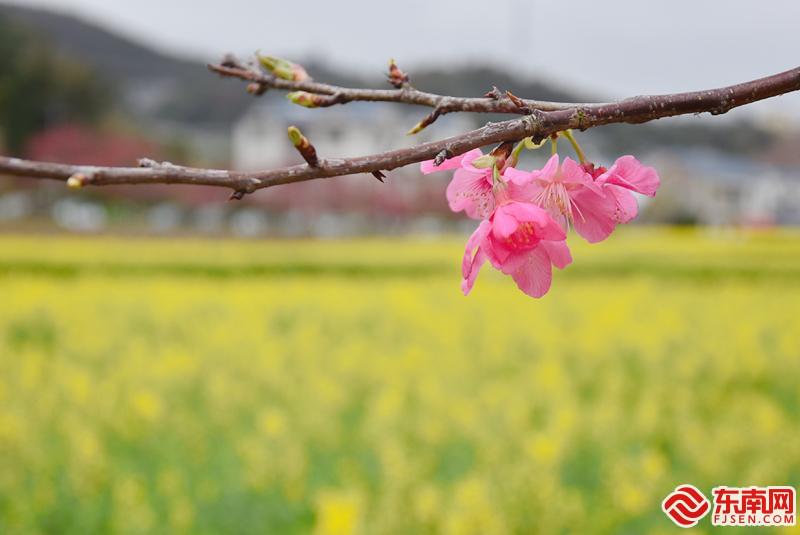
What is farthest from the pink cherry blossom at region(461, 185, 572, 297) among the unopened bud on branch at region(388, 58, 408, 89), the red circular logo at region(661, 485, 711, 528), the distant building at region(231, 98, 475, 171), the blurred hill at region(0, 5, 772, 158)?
the blurred hill at region(0, 5, 772, 158)

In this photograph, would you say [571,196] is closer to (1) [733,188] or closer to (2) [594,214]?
(2) [594,214]

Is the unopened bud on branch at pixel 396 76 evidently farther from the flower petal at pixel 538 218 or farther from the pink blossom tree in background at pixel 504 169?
the flower petal at pixel 538 218

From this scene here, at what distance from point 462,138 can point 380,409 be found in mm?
2900

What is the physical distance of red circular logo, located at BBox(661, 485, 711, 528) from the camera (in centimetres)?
167

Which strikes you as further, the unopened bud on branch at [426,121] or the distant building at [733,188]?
the distant building at [733,188]

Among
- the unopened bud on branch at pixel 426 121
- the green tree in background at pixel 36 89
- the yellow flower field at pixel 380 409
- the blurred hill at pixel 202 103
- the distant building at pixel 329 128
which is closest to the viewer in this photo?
the unopened bud on branch at pixel 426 121

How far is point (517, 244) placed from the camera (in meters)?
0.48

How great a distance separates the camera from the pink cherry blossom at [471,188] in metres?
0.50

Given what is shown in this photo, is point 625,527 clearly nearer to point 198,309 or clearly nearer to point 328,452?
point 328,452

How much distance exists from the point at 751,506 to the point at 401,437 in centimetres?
154

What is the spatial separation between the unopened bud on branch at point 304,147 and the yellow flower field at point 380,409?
156cm

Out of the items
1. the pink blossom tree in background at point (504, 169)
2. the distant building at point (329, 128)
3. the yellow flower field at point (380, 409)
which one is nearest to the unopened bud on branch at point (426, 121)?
the pink blossom tree in background at point (504, 169)

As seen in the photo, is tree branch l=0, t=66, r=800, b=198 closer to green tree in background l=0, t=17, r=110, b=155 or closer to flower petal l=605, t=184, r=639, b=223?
flower petal l=605, t=184, r=639, b=223

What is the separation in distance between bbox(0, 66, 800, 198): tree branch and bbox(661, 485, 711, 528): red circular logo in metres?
1.38
